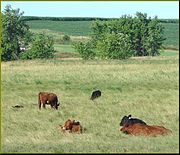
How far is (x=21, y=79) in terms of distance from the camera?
1042 inches

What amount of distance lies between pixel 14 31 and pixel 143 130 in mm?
57445

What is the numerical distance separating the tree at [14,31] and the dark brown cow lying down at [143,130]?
176 ft

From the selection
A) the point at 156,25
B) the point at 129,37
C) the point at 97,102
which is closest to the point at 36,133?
the point at 97,102

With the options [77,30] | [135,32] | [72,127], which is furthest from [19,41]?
[77,30]

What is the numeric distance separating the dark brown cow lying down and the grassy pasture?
26cm

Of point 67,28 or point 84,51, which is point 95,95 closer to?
point 84,51

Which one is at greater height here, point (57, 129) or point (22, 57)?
point (57, 129)

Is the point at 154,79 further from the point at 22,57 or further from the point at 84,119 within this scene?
the point at 22,57

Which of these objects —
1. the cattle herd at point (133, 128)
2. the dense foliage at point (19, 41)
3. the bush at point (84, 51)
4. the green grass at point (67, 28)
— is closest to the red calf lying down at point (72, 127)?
the cattle herd at point (133, 128)

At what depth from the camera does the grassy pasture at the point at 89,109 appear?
419 inches

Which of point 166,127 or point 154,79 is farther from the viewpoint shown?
point 154,79

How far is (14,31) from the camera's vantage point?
223ft

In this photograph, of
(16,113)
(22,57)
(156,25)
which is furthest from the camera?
(156,25)

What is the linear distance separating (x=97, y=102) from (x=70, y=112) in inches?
93.3
